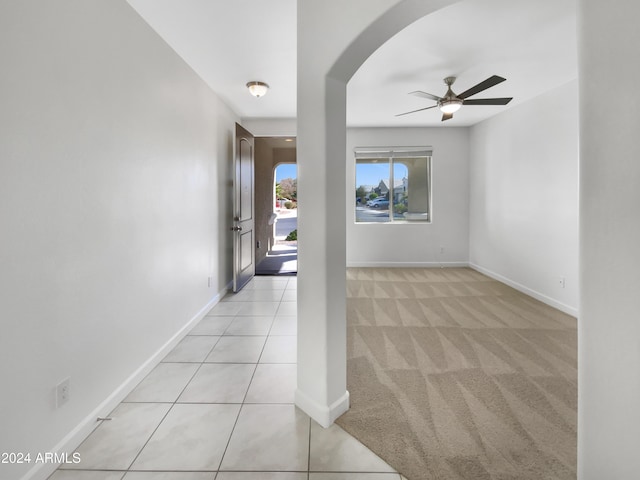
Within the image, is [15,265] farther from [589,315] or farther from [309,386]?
[589,315]

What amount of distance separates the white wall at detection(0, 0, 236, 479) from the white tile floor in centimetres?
16

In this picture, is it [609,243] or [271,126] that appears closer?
[609,243]

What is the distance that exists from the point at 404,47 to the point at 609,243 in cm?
261

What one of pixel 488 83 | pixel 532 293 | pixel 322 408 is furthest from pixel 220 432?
pixel 532 293

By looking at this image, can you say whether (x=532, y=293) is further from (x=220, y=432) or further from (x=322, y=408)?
(x=220, y=432)

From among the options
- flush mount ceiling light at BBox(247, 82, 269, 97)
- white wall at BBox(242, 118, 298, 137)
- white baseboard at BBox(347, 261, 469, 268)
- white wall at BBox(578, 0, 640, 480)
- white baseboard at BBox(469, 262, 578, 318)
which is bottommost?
white baseboard at BBox(469, 262, 578, 318)

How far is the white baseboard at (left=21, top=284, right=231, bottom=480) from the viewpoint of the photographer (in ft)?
4.39

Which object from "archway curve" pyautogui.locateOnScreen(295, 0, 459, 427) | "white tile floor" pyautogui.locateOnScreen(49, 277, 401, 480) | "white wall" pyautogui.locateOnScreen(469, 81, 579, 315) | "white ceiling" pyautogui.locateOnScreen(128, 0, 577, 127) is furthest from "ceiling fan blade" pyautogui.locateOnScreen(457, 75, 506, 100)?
"white tile floor" pyautogui.locateOnScreen(49, 277, 401, 480)

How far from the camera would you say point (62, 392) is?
147 centimetres

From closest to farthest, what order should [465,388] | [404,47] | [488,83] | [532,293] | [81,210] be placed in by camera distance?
1. [81,210]
2. [465,388]
3. [404,47]
4. [488,83]
5. [532,293]

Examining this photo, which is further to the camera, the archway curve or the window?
the window

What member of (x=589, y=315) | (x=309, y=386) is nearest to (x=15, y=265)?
(x=309, y=386)

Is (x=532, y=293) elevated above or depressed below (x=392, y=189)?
below

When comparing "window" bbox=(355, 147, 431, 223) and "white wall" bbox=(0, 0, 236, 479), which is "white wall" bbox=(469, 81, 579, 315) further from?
"white wall" bbox=(0, 0, 236, 479)
